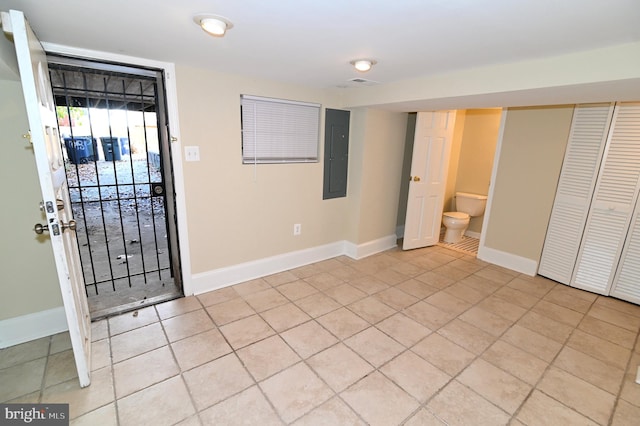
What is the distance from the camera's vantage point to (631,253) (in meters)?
2.79

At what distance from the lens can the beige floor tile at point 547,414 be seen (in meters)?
1.60

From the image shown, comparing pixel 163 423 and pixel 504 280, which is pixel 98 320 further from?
pixel 504 280

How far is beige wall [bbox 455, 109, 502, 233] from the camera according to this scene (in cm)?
435

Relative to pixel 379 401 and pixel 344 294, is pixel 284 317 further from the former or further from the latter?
pixel 379 401

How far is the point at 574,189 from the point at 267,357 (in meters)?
3.35

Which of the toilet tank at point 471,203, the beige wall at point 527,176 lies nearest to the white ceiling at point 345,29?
the beige wall at point 527,176

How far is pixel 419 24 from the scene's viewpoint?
1436 millimetres

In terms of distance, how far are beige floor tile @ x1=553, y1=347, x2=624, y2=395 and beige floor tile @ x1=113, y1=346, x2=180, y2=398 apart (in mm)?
2573

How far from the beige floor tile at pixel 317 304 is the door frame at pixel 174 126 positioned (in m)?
1.05

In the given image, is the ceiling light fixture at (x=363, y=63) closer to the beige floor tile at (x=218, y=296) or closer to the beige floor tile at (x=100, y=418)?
→ the beige floor tile at (x=218, y=296)

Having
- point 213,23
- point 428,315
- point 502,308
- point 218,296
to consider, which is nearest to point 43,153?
point 213,23

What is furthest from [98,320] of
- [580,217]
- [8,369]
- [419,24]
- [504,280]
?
[580,217]

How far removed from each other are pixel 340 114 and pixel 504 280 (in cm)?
258

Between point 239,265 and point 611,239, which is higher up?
point 611,239
